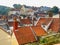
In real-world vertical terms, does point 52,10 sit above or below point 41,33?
above

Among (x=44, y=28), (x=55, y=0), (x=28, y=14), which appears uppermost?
(x=55, y=0)


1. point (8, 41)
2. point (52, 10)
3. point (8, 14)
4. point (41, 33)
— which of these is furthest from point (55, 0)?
point (8, 41)

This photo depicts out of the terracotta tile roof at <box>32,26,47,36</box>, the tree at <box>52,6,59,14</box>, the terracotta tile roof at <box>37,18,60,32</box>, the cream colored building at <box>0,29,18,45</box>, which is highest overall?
the tree at <box>52,6,59,14</box>

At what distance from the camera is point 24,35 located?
3.32 meters

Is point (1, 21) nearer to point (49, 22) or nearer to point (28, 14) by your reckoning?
point (28, 14)

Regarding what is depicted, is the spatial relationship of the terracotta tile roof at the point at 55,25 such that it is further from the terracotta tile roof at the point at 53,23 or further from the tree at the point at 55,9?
the tree at the point at 55,9

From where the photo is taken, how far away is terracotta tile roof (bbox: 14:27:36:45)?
10.7ft

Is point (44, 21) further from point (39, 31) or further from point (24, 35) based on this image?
point (24, 35)

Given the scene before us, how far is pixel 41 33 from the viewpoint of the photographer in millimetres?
3355

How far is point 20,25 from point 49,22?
0.55 metres

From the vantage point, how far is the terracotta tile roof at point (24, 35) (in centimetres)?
328

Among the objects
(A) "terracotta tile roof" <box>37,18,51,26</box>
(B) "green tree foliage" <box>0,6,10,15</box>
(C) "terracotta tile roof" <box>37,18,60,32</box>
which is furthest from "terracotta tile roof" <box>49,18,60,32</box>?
(B) "green tree foliage" <box>0,6,10,15</box>

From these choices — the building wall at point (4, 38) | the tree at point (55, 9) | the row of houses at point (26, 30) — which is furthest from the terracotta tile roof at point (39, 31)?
the building wall at point (4, 38)

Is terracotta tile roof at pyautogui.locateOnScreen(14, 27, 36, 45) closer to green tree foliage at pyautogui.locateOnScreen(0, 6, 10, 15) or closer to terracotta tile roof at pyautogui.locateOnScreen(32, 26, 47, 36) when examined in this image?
terracotta tile roof at pyautogui.locateOnScreen(32, 26, 47, 36)
